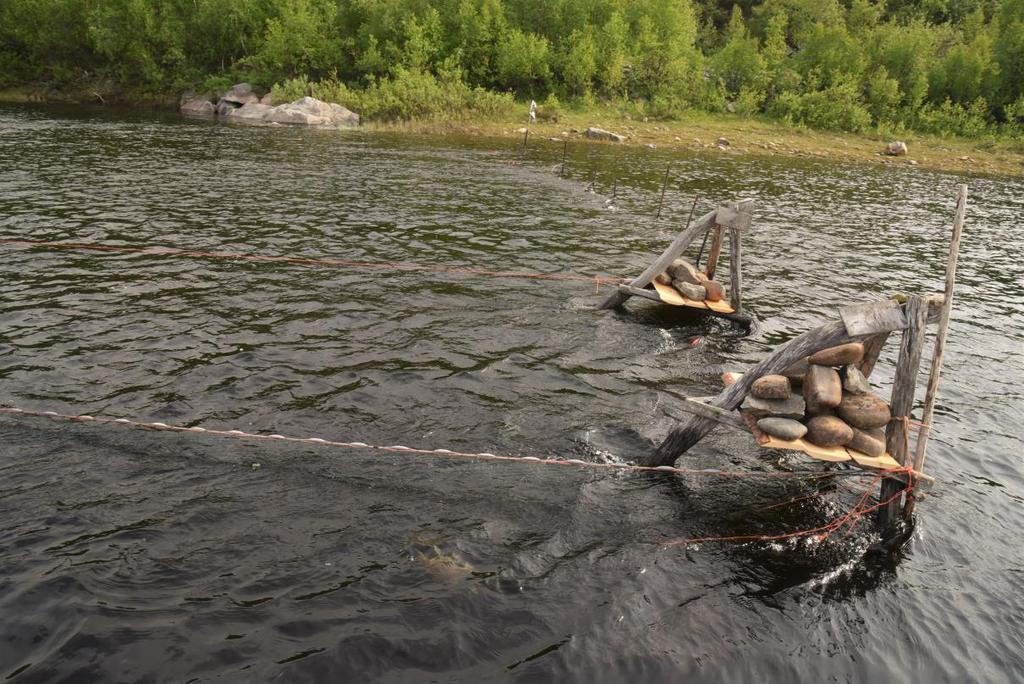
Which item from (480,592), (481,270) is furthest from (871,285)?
(480,592)

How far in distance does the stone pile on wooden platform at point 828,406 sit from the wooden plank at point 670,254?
6.07 metres

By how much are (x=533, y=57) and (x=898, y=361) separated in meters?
58.5

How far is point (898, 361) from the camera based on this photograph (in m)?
7.12

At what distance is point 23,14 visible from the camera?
6431cm

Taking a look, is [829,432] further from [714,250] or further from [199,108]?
[199,108]

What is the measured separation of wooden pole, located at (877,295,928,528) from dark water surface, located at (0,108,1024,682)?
549 millimetres

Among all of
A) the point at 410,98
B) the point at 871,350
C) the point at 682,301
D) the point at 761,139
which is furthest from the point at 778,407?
the point at 761,139

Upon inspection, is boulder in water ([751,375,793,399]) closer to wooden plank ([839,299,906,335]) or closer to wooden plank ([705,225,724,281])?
wooden plank ([839,299,906,335])

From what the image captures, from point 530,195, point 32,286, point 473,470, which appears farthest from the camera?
point 530,195

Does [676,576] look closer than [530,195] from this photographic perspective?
Yes

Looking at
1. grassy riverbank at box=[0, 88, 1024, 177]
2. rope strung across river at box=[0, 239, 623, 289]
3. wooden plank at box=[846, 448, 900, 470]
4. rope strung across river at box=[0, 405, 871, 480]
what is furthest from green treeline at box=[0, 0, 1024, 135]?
wooden plank at box=[846, 448, 900, 470]

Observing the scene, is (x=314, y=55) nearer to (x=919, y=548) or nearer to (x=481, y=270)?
(x=481, y=270)

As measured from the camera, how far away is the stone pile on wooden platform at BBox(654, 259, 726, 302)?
13633 millimetres

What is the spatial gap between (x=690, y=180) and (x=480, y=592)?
3077 cm
